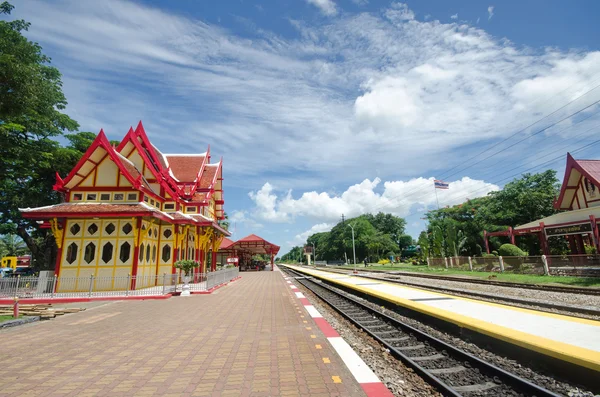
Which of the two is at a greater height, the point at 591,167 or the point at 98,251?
the point at 591,167

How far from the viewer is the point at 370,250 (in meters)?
70.7

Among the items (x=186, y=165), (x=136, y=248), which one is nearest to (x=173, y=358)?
(x=136, y=248)

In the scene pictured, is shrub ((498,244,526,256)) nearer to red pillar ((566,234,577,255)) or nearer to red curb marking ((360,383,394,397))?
red pillar ((566,234,577,255))

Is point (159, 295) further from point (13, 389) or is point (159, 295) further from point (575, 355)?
point (575, 355)

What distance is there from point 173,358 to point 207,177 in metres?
22.2

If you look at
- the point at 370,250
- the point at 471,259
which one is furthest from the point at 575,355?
the point at 370,250

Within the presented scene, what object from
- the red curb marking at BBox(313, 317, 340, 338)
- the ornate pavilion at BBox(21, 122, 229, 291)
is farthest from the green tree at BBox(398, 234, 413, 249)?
the red curb marking at BBox(313, 317, 340, 338)

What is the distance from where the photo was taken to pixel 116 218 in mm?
15797

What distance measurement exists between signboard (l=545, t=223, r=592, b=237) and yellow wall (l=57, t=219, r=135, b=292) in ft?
99.8

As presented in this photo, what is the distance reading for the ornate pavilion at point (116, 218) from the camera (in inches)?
598

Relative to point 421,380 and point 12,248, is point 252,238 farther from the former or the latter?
point 12,248

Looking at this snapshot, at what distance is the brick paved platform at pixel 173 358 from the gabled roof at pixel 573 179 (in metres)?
28.4

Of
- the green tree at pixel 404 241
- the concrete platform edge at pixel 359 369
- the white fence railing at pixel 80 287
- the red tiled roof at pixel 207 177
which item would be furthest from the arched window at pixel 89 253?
the green tree at pixel 404 241

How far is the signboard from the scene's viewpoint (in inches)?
830
